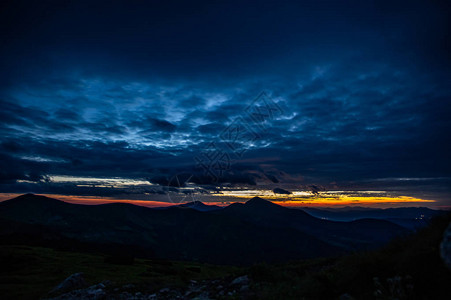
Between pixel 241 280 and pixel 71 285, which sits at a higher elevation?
pixel 241 280

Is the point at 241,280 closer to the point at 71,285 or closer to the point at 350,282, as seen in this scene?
the point at 350,282

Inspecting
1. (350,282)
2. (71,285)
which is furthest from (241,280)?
(71,285)

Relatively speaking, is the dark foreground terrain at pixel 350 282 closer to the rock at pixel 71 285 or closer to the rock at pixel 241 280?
the rock at pixel 241 280

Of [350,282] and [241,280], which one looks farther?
[241,280]

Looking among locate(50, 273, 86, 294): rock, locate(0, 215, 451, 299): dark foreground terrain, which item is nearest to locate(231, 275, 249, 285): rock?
locate(0, 215, 451, 299): dark foreground terrain

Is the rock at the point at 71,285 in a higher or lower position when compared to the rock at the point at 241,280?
lower

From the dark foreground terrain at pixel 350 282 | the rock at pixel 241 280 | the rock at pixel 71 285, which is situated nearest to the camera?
the dark foreground terrain at pixel 350 282

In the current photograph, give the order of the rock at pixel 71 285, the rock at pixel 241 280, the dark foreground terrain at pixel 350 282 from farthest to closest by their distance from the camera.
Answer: the rock at pixel 71 285, the rock at pixel 241 280, the dark foreground terrain at pixel 350 282

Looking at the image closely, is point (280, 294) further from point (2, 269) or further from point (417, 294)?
point (2, 269)

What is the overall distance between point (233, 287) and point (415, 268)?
987cm

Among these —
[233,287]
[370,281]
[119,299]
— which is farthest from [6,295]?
[370,281]

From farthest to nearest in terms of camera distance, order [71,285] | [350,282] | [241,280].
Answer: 1. [71,285]
2. [241,280]
3. [350,282]

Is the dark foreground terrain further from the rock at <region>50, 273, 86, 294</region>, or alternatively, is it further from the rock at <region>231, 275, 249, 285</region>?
the rock at <region>50, 273, 86, 294</region>

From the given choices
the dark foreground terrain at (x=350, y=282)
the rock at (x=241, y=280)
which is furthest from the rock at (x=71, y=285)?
the rock at (x=241, y=280)
